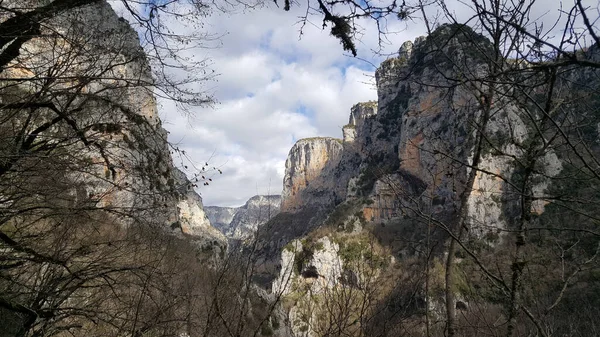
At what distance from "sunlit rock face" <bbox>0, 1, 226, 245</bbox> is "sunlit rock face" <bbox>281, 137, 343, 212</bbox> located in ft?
372

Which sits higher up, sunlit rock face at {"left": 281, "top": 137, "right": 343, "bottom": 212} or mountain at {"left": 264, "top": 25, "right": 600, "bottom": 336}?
sunlit rock face at {"left": 281, "top": 137, "right": 343, "bottom": 212}

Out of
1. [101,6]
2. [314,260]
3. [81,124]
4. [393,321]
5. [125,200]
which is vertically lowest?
[314,260]

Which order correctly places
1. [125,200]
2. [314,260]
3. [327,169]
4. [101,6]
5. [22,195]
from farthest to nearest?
[327,169], [314,260], [125,200], [101,6], [22,195]

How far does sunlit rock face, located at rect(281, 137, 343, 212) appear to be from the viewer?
402 ft

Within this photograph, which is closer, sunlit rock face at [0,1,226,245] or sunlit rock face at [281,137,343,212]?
sunlit rock face at [0,1,226,245]

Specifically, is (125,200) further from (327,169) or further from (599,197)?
(327,169)

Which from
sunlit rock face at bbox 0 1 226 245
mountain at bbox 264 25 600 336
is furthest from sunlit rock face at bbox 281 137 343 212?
sunlit rock face at bbox 0 1 226 245

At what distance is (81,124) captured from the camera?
11.1 feet

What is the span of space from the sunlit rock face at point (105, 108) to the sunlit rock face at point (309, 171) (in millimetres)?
113297

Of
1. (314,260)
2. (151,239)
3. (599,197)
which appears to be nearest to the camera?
(599,197)

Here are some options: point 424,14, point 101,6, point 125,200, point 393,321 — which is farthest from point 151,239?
point 424,14

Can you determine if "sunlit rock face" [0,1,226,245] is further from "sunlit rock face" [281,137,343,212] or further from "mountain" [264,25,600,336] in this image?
"sunlit rock face" [281,137,343,212]

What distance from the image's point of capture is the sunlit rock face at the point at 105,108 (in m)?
2.65

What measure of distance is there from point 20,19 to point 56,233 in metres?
1.97
